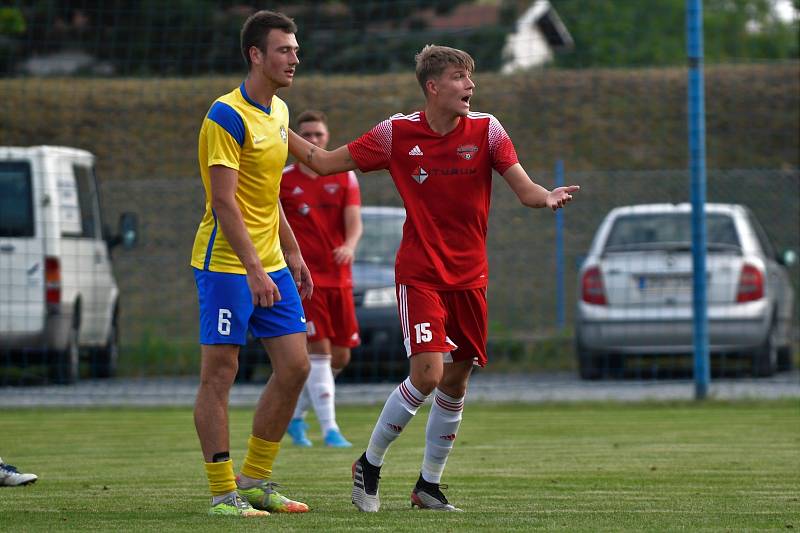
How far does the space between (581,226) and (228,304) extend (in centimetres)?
1451

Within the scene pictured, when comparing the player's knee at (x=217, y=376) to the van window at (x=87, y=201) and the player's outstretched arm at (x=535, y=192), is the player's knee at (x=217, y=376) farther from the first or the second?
the van window at (x=87, y=201)

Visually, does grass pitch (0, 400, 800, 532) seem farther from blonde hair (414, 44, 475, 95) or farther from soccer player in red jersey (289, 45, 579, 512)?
blonde hair (414, 44, 475, 95)

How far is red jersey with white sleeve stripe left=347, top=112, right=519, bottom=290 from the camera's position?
6.09 m

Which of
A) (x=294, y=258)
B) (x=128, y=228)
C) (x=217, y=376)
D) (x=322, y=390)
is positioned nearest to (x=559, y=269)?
(x=128, y=228)

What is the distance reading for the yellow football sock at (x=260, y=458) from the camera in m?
6.06

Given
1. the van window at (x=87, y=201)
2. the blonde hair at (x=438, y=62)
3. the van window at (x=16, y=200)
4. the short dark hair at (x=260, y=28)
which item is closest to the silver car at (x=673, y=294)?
the van window at (x=87, y=201)

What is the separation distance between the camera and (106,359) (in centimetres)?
1580

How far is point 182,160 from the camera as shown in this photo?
23500 millimetres

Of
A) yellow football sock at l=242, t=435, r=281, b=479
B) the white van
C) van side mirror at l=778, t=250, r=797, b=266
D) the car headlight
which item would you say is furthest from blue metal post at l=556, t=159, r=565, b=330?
yellow football sock at l=242, t=435, r=281, b=479

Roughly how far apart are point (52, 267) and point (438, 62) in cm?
912

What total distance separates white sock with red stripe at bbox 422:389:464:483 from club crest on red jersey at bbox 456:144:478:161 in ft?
3.41

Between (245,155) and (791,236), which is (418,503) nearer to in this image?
(245,155)

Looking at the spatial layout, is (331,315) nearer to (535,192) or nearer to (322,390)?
(322,390)

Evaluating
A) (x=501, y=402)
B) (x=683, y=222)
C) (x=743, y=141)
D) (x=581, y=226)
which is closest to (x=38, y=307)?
(x=501, y=402)
